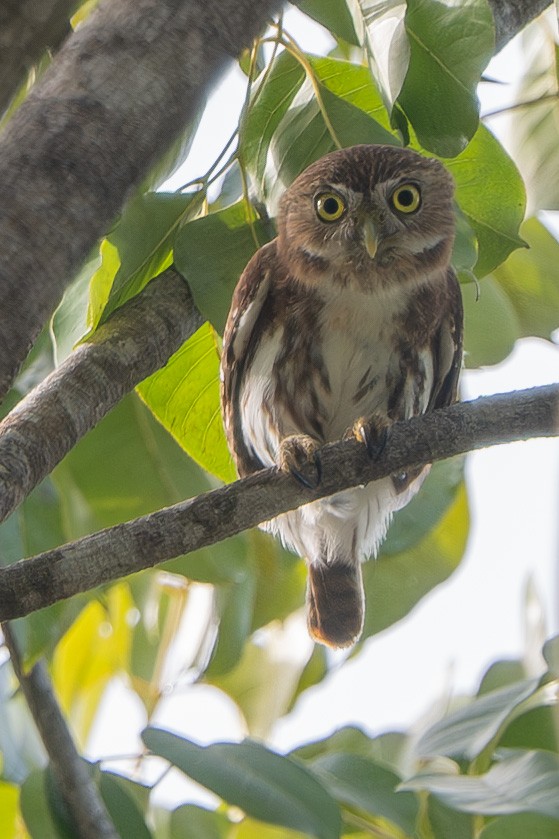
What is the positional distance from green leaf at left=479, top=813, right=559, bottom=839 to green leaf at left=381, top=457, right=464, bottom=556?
0.71 metres

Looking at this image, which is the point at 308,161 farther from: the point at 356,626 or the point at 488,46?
the point at 356,626

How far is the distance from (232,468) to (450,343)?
0.61m

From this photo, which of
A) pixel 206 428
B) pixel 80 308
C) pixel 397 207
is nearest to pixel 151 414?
pixel 206 428

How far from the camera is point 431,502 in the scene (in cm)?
237

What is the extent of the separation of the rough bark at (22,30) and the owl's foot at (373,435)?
3.27ft

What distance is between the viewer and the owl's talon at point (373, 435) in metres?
1.67

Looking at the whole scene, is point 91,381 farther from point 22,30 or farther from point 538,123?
point 538,123

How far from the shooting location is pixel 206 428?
2229 mm

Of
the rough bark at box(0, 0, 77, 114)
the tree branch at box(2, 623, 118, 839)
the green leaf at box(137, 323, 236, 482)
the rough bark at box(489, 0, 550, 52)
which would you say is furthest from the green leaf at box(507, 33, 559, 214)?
the rough bark at box(0, 0, 77, 114)

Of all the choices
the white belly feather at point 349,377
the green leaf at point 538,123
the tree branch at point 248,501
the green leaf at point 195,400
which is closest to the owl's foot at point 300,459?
the tree branch at point 248,501

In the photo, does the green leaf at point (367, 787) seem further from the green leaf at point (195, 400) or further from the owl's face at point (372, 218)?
the owl's face at point (372, 218)

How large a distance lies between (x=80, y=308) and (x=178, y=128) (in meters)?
1.11

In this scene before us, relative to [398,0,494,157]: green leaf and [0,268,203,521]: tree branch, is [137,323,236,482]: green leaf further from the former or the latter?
[398,0,494,157]: green leaf

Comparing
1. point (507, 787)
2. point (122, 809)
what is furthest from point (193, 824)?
point (507, 787)
